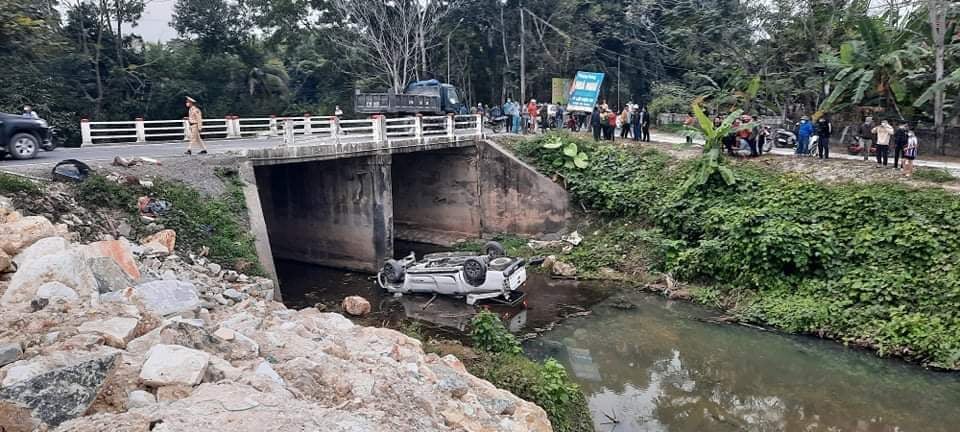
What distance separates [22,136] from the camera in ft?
45.4

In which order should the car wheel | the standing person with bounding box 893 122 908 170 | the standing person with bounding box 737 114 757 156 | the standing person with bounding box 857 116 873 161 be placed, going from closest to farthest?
the car wheel < the standing person with bounding box 893 122 908 170 < the standing person with bounding box 857 116 873 161 < the standing person with bounding box 737 114 757 156

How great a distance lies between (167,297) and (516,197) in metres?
15.4

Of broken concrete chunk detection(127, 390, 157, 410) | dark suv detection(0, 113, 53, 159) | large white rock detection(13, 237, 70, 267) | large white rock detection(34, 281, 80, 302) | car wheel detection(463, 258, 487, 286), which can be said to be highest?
dark suv detection(0, 113, 53, 159)

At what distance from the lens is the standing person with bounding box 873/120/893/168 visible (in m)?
16.2

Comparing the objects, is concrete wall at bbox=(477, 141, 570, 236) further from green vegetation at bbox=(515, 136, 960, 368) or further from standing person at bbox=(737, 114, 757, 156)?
standing person at bbox=(737, 114, 757, 156)

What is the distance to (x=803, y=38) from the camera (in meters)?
24.6

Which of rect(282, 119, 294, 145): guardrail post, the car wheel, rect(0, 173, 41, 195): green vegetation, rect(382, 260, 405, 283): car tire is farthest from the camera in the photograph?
rect(382, 260, 405, 283): car tire

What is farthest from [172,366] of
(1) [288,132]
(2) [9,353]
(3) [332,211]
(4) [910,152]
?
(4) [910,152]

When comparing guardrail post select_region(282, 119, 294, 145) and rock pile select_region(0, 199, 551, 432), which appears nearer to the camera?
rock pile select_region(0, 199, 551, 432)

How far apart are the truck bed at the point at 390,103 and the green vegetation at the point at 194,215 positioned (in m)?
9.11

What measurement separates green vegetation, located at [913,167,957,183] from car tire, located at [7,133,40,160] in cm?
2021

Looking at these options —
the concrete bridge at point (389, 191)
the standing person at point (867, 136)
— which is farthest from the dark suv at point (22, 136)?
the standing person at point (867, 136)

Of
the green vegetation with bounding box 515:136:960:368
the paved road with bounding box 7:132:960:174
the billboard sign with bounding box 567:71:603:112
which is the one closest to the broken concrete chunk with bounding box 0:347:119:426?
the paved road with bounding box 7:132:960:174

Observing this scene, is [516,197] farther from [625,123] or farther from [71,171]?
[71,171]
